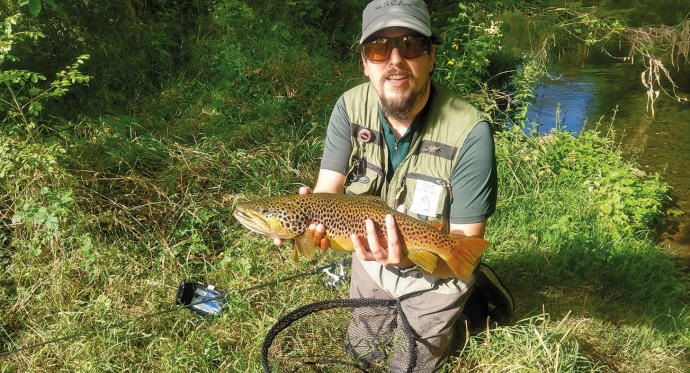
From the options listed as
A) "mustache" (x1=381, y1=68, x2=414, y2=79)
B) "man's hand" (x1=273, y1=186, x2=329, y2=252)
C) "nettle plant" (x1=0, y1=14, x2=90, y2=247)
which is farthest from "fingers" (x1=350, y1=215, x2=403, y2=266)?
"nettle plant" (x1=0, y1=14, x2=90, y2=247)

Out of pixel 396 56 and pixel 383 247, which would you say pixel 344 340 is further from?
pixel 396 56

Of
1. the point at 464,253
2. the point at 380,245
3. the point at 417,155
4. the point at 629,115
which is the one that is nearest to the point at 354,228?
the point at 380,245

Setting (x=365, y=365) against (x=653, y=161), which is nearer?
(x=365, y=365)

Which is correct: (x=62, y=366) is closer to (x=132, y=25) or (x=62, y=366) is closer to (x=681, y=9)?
(x=132, y=25)

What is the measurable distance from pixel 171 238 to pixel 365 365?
1.74m

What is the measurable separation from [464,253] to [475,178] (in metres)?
0.43

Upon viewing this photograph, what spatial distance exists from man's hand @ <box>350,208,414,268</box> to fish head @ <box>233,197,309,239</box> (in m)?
0.26

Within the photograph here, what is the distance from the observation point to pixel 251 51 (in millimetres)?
6527

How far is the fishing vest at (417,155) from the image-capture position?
2.59 m

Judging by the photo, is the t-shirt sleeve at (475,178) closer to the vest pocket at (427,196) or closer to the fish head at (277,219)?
the vest pocket at (427,196)

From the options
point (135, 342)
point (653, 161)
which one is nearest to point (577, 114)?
point (653, 161)

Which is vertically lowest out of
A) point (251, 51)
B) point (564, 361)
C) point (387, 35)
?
A: point (564, 361)

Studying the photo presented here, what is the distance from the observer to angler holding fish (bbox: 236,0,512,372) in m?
2.28

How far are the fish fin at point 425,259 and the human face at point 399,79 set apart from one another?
2.49 ft
